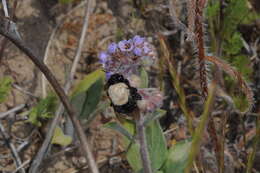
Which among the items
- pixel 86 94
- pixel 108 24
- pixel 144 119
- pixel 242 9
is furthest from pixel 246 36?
pixel 144 119

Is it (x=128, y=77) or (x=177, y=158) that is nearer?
(x=128, y=77)

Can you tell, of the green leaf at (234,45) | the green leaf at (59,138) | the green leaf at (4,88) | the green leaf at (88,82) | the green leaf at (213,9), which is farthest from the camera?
the green leaf at (234,45)

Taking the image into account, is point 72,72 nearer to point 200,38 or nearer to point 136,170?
point 136,170

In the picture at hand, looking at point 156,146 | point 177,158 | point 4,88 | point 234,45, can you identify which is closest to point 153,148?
point 156,146

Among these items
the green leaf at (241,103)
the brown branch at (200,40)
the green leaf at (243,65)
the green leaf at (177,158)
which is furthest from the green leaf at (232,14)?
the green leaf at (177,158)

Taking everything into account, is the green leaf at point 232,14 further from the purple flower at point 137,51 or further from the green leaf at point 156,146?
the purple flower at point 137,51

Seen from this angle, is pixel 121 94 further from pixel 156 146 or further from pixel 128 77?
pixel 156 146
